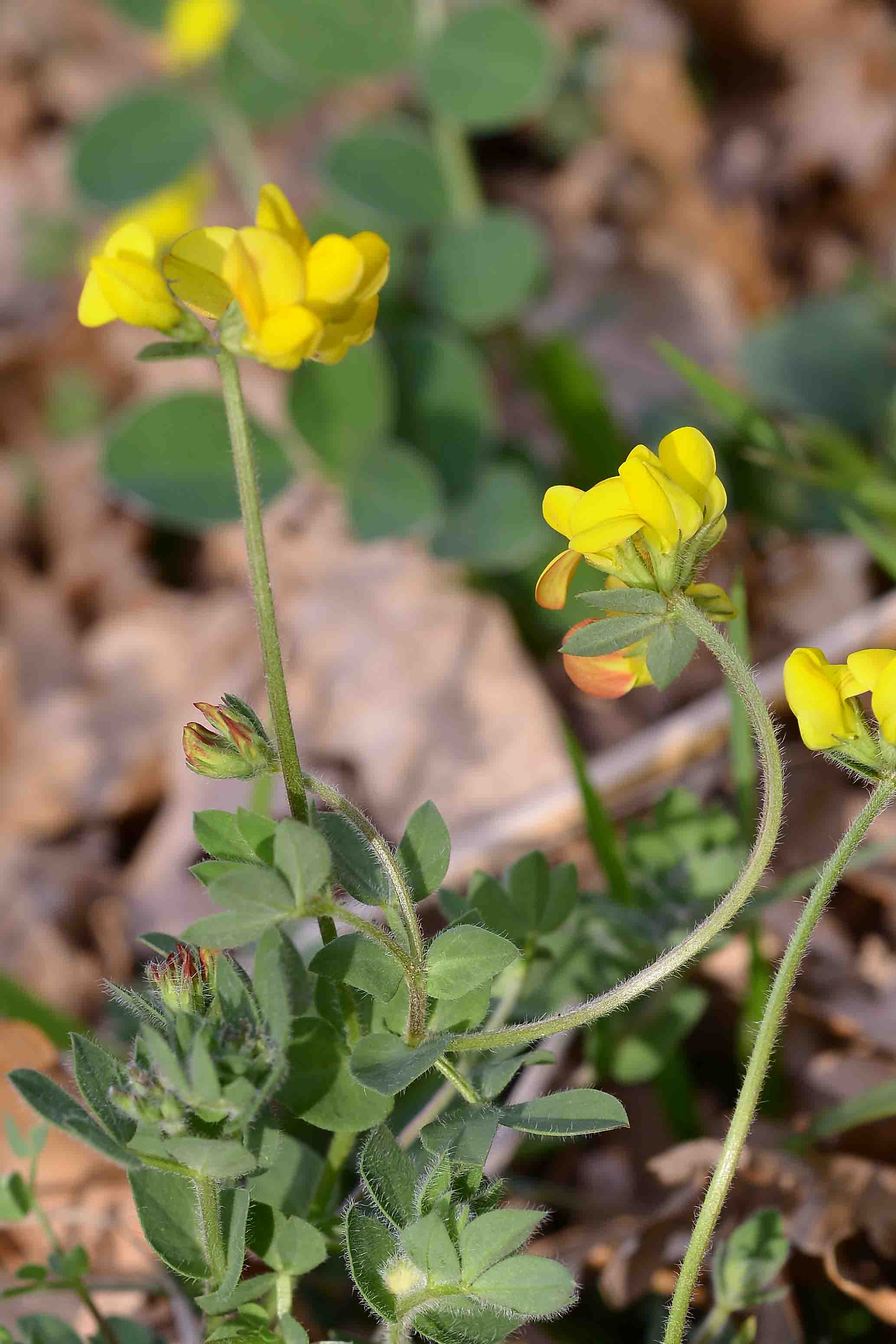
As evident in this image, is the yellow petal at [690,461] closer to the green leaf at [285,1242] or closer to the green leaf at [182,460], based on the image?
the green leaf at [285,1242]

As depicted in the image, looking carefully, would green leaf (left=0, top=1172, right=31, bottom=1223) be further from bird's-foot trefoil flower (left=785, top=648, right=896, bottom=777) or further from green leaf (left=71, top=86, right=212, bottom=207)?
green leaf (left=71, top=86, right=212, bottom=207)

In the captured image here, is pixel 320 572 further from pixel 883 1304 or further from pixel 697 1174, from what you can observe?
pixel 883 1304

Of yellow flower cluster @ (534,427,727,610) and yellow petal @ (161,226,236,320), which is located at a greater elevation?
yellow petal @ (161,226,236,320)

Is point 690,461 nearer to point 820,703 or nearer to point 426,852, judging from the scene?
point 820,703

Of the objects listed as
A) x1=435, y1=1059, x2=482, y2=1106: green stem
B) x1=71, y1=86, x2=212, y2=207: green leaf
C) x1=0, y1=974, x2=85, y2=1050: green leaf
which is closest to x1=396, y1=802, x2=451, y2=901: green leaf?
x1=435, y1=1059, x2=482, y2=1106: green stem

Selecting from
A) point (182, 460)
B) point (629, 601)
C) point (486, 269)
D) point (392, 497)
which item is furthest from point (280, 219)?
point (486, 269)
